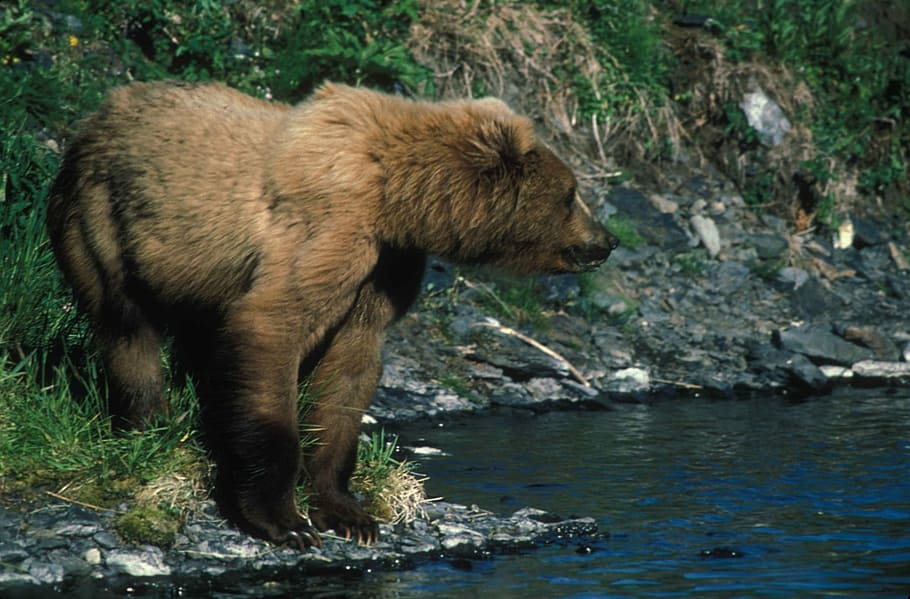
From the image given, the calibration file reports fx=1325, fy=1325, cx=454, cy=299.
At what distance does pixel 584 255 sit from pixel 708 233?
23.2 feet

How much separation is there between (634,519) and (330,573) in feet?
5.38

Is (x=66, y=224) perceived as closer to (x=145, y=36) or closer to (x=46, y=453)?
(x=46, y=453)

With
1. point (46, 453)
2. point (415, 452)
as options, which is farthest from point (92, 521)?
point (415, 452)

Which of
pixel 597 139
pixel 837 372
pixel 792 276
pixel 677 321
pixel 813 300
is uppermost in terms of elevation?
pixel 597 139

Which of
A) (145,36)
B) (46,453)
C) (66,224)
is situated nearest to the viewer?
(46,453)

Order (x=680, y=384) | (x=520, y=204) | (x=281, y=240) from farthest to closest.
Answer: (x=680, y=384), (x=520, y=204), (x=281, y=240)

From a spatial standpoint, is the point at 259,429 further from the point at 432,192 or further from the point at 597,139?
the point at 597,139

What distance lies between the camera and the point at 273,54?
12.1 m

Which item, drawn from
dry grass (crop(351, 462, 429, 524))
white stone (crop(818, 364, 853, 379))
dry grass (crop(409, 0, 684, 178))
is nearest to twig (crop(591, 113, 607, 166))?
dry grass (crop(409, 0, 684, 178))

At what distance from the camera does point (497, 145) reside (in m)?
5.53

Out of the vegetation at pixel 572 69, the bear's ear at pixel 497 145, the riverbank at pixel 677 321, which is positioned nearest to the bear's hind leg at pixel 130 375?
the bear's ear at pixel 497 145

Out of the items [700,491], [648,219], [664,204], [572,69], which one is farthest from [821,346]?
[700,491]

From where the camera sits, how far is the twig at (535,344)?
32.6 feet

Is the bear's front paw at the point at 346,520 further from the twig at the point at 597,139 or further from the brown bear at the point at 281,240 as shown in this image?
the twig at the point at 597,139
